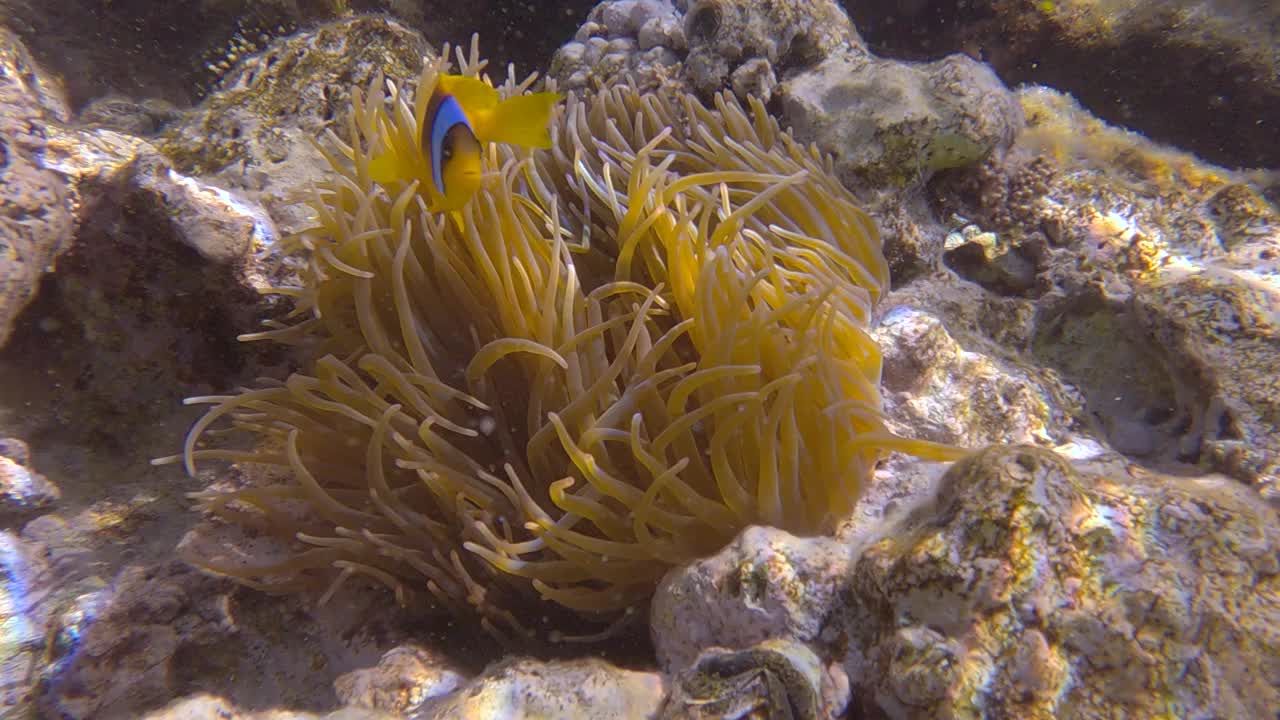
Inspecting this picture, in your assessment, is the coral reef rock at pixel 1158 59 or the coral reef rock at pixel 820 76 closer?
the coral reef rock at pixel 820 76

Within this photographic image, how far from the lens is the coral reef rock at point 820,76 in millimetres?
2547

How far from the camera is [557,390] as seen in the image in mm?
1855

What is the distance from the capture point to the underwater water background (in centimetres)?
125

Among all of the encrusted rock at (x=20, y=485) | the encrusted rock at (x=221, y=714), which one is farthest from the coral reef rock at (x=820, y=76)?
the encrusted rock at (x=20, y=485)

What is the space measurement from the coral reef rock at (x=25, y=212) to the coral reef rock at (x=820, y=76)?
2.15 meters

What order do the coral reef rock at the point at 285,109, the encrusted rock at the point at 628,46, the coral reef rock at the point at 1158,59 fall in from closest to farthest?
the coral reef rock at the point at 285,109, the encrusted rock at the point at 628,46, the coral reef rock at the point at 1158,59

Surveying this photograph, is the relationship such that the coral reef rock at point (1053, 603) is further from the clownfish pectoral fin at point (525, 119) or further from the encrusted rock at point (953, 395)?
the clownfish pectoral fin at point (525, 119)

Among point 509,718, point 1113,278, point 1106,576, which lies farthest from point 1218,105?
point 509,718

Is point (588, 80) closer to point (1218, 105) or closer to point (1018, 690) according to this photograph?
point (1018, 690)

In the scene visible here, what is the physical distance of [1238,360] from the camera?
6.23ft

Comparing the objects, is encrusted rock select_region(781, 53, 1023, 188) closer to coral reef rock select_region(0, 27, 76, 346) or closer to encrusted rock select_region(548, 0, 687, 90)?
encrusted rock select_region(548, 0, 687, 90)

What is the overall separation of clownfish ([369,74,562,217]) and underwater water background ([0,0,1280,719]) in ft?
0.21

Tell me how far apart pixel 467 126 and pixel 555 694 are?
135 centimetres

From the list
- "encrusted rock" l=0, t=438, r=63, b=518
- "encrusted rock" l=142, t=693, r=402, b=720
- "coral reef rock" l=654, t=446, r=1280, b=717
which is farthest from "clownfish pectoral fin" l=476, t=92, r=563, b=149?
"encrusted rock" l=0, t=438, r=63, b=518
